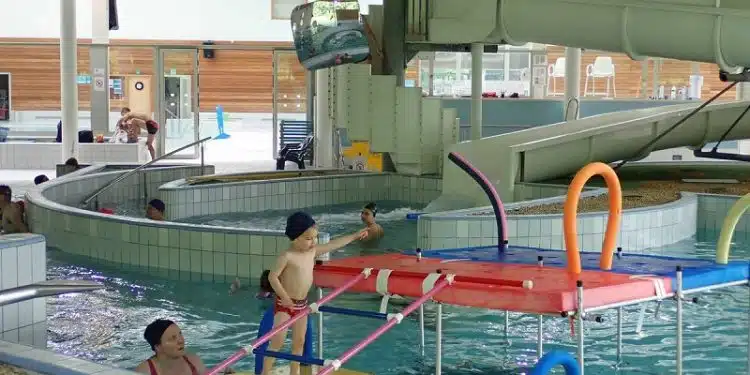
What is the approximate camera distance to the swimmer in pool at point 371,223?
1067cm

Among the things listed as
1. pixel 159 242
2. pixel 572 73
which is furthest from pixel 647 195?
pixel 572 73

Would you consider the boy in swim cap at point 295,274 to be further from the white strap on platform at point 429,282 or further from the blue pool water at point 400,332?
the blue pool water at point 400,332

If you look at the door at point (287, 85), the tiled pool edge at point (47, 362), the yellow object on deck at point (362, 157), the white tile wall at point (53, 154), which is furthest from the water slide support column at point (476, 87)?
the tiled pool edge at point (47, 362)

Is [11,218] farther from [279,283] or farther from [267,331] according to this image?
[279,283]

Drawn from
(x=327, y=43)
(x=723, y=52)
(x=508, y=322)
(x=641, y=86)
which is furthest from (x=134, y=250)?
(x=641, y=86)

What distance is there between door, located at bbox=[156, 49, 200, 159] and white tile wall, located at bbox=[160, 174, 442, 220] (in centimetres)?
733

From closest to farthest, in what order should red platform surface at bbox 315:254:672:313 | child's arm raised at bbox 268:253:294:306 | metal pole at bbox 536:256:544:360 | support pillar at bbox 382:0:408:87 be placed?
red platform surface at bbox 315:254:672:313, child's arm raised at bbox 268:253:294:306, metal pole at bbox 536:256:544:360, support pillar at bbox 382:0:408:87

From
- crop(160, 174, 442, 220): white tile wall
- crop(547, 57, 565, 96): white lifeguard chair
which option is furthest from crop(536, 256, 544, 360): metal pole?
crop(547, 57, 565, 96): white lifeguard chair

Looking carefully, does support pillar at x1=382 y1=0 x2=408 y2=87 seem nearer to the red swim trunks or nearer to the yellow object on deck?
the yellow object on deck

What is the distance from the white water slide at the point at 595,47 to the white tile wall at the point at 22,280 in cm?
767

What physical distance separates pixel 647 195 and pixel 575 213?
7.51 metres

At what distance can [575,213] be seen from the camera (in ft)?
18.1

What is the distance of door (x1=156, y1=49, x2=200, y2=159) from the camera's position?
21844 millimetres

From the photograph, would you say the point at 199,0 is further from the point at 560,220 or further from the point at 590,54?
the point at 560,220
